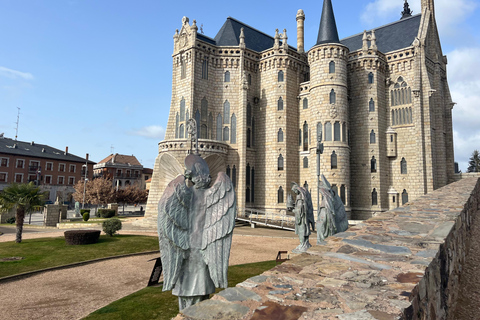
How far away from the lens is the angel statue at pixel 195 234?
5.00 m

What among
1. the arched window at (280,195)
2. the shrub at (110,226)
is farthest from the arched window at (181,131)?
the shrub at (110,226)

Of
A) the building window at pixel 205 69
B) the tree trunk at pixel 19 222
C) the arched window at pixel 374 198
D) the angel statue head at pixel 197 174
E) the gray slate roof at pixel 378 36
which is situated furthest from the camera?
the gray slate roof at pixel 378 36

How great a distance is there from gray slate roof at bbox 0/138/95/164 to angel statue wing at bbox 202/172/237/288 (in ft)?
196

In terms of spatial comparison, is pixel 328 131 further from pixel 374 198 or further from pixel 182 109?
pixel 182 109

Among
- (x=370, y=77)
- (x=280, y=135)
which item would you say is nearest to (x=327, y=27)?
(x=370, y=77)

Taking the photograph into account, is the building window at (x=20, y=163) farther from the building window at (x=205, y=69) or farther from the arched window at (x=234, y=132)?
the arched window at (x=234, y=132)

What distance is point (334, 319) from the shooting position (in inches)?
88.0

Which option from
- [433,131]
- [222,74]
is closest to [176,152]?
[222,74]

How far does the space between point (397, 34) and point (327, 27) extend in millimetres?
9433

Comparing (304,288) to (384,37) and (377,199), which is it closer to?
(377,199)

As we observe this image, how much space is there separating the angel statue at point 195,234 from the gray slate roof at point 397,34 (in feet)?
113

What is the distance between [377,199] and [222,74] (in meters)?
20.1

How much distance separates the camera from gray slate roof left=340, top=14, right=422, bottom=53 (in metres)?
32.6

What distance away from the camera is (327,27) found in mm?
30906
